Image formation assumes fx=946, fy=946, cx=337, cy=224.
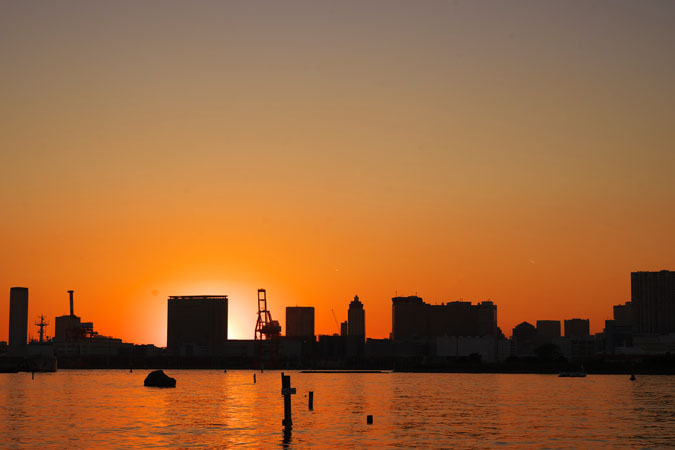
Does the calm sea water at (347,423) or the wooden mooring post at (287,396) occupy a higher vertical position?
the wooden mooring post at (287,396)

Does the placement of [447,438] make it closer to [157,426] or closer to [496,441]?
[496,441]

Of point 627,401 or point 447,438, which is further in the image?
point 627,401

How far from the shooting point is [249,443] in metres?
78.7

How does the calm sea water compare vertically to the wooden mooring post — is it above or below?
below

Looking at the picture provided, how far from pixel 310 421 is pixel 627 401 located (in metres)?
59.3

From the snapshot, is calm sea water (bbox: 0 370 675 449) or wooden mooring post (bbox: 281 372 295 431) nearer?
calm sea water (bbox: 0 370 675 449)

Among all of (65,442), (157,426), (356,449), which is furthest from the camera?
(157,426)

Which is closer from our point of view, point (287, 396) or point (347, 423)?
point (287, 396)

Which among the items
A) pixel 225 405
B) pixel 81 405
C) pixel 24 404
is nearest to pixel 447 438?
pixel 225 405

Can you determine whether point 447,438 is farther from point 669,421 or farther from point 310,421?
point 669,421

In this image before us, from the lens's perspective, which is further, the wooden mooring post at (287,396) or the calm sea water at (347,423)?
the wooden mooring post at (287,396)

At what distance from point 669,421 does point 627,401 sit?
3986 centimetres

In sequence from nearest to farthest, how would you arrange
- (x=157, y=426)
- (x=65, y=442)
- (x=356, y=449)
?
(x=356, y=449)
(x=65, y=442)
(x=157, y=426)

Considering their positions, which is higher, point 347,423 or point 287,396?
point 287,396
